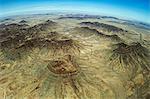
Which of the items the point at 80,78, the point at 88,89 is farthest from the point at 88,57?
the point at 88,89

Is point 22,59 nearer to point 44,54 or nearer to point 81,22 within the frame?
point 44,54

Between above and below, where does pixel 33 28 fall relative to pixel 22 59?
above

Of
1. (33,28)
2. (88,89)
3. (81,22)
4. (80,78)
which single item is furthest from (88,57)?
(81,22)

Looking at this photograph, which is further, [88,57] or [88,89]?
[88,57]

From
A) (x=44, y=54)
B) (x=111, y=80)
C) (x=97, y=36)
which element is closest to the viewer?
(x=111, y=80)

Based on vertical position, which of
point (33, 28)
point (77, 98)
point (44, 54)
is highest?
point (33, 28)

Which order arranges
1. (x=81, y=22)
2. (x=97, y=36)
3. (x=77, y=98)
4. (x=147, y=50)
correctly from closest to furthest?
(x=77, y=98) < (x=147, y=50) < (x=97, y=36) < (x=81, y=22)
